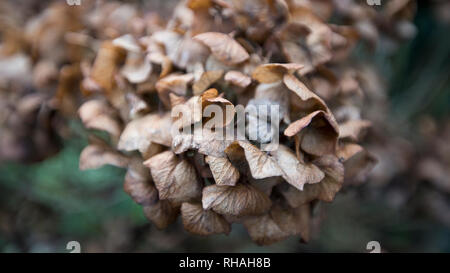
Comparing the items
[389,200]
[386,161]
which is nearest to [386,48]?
[386,161]

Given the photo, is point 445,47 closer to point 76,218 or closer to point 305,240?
point 305,240

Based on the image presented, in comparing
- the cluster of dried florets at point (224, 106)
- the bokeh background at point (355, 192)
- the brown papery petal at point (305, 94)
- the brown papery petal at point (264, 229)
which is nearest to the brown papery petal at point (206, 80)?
the cluster of dried florets at point (224, 106)

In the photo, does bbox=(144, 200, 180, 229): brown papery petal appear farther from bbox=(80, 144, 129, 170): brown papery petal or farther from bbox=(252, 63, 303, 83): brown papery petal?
bbox=(252, 63, 303, 83): brown papery petal

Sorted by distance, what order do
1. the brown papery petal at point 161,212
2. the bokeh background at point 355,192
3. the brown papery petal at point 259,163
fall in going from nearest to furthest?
the brown papery petal at point 259,163, the brown papery petal at point 161,212, the bokeh background at point 355,192

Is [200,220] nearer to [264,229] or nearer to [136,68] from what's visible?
[264,229]

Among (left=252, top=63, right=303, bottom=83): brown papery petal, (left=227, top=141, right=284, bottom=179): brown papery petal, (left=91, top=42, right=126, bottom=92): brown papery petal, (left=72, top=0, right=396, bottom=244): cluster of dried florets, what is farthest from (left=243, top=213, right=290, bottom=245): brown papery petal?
(left=91, top=42, right=126, bottom=92): brown papery petal

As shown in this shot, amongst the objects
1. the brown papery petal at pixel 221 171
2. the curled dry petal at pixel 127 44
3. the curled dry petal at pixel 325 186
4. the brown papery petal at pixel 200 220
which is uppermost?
the curled dry petal at pixel 127 44

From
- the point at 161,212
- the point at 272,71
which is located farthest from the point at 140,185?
the point at 272,71

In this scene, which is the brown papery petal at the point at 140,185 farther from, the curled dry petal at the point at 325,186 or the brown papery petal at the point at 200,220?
the curled dry petal at the point at 325,186
